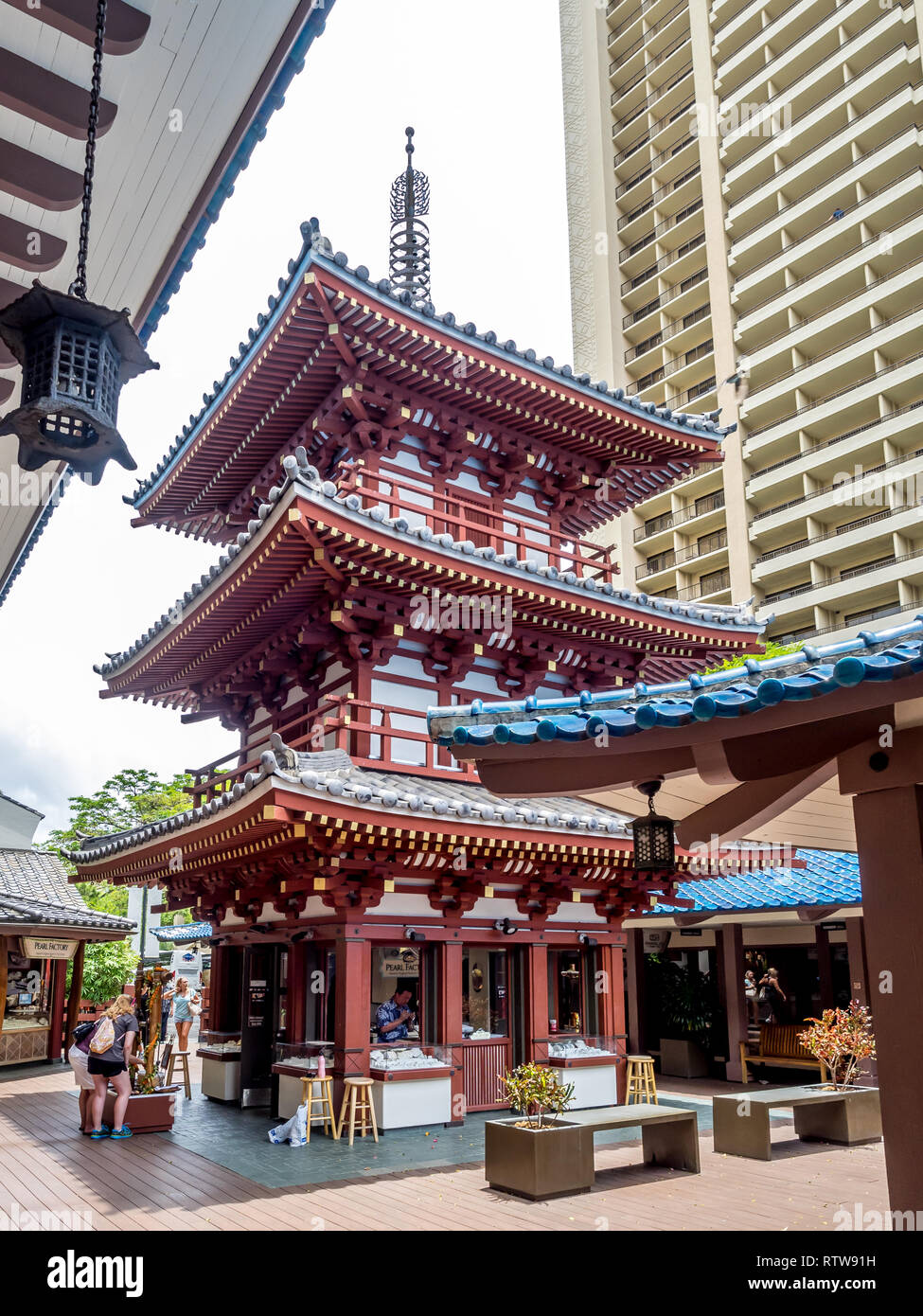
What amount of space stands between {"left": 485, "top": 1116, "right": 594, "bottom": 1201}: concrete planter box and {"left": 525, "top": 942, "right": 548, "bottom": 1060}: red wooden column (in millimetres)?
4100

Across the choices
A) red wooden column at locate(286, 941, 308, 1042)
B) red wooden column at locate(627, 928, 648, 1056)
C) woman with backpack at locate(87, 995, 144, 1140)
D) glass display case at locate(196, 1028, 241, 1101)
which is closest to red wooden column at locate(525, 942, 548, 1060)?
red wooden column at locate(286, 941, 308, 1042)

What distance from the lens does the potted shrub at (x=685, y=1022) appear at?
19.4 metres

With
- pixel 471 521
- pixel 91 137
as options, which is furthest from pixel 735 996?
pixel 91 137

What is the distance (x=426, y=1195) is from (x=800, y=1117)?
5842 mm

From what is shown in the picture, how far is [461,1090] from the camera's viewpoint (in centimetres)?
1325

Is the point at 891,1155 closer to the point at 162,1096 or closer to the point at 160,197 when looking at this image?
the point at 160,197

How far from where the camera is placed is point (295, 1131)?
11758 mm

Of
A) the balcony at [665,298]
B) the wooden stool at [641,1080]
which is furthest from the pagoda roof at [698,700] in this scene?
the balcony at [665,298]

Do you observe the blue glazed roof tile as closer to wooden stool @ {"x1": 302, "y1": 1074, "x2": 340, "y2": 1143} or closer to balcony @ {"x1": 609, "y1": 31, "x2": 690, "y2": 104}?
wooden stool @ {"x1": 302, "y1": 1074, "x2": 340, "y2": 1143}

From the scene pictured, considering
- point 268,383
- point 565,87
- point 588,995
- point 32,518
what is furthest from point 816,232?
point 32,518

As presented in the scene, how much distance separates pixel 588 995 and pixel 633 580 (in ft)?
139

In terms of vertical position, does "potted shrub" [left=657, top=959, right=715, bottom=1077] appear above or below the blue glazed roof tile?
below

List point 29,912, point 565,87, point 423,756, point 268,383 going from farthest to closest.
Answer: point 565,87
point 29,912
point 268,383
point 423,756

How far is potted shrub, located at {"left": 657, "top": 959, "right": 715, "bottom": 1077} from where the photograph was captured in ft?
63.5
